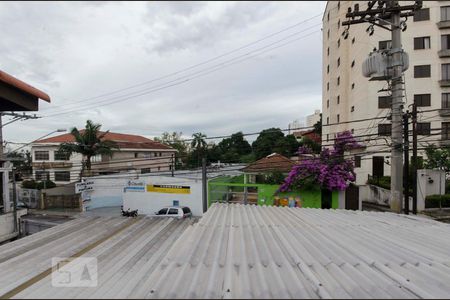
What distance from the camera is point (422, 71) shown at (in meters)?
24.8

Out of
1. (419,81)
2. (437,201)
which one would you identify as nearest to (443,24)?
(419,81)

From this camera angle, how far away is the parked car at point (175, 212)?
712 inches

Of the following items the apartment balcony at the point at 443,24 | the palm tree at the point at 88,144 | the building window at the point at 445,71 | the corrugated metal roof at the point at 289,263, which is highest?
the apartment balcony at the point at 443,24

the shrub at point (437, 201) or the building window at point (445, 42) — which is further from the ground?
the building window at point (445, 42)

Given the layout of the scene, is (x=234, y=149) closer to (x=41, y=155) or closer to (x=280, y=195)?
(x=41, y=155)

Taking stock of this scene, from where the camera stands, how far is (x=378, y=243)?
168 inches

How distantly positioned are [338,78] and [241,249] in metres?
33.3

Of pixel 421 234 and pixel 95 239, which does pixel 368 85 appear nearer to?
pixel 421 234

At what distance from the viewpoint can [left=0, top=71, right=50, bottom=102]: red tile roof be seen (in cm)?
355

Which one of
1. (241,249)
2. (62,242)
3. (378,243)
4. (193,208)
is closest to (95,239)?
(62,242)

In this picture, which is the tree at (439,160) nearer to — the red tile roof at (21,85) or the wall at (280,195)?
the wall at (280,195)

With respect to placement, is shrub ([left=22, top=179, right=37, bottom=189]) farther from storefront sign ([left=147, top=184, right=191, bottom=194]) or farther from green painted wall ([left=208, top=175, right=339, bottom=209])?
green painted wall ([left=208, top=175, right=339, bottom=209])

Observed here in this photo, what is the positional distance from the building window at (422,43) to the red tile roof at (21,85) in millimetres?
30494

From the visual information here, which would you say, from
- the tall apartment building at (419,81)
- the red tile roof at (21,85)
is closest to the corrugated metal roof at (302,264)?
the red tile roof at (21,85)
